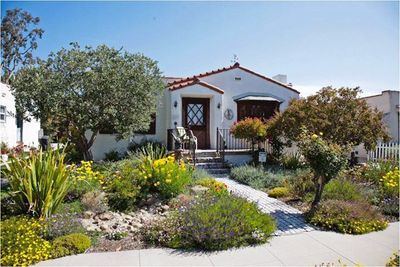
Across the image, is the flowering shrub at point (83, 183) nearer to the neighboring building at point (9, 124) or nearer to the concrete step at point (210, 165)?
the concrete step at point (210, 165)

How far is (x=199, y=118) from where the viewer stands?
14461mm

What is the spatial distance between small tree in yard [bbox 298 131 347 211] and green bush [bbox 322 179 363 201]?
593 millimetres

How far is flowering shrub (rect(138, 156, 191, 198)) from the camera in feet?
22.7

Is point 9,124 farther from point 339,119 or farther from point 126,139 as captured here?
point 339,119

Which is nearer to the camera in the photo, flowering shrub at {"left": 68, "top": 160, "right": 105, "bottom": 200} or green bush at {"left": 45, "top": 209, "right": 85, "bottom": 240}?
green bush at {"left": 45, "top": 209, "right": 85, "bottom": 240}

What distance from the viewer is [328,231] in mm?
→ 5555

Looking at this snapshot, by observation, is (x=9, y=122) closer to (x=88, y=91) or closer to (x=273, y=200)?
(x=88, y=91)

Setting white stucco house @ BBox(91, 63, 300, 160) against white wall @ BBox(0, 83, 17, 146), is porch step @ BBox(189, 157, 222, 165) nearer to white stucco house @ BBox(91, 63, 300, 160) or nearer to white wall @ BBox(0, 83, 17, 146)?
white stucco house @ BBox(91, 63, 300, 160)

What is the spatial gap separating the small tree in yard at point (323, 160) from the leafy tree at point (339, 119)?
4.05 meters

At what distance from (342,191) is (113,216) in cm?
537

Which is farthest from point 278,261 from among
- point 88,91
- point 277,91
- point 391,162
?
point 277,91

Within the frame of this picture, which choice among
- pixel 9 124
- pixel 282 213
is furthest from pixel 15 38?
pixel 282 213

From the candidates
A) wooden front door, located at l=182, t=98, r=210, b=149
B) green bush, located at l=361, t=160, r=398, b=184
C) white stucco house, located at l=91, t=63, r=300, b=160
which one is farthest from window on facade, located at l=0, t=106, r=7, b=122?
green bush, located at l=361, t=160, r=398, b=184

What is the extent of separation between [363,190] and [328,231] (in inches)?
101
